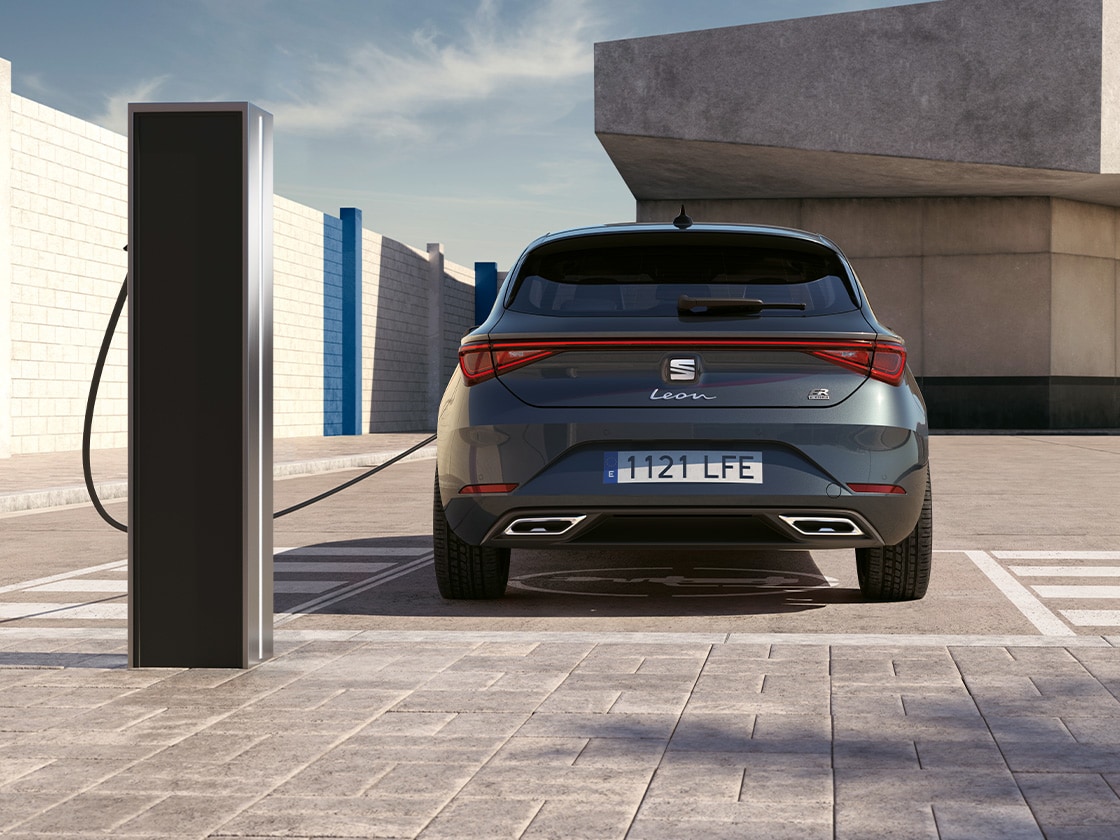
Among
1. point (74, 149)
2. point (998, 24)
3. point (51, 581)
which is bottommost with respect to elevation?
point (51, 581)

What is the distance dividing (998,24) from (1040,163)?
3.06 meters

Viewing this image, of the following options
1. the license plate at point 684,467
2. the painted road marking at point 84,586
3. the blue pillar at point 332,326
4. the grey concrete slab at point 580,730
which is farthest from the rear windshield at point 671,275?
the blue pillar at point 332,326

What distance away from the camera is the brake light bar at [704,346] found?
559 centimetres

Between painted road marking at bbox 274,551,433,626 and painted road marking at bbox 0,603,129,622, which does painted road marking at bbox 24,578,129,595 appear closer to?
painted road marking at bbox 0,603,129,622

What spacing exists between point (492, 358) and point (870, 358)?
1507 mm

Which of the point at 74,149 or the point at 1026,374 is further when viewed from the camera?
the point at 1026,374

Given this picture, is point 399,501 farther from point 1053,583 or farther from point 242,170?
point 242,170

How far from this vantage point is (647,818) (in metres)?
3.02

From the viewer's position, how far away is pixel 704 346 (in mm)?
5594

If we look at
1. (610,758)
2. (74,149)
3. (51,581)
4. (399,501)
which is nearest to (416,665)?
(610,758)

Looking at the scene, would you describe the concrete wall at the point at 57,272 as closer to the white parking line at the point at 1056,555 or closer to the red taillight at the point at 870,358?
the white parking line at the point at 1056,555

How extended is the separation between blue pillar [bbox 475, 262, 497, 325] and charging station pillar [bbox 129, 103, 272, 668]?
3759 centimetres

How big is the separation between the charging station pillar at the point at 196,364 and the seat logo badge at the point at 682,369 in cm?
168

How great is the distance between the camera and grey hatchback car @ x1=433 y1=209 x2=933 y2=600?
5.54m
